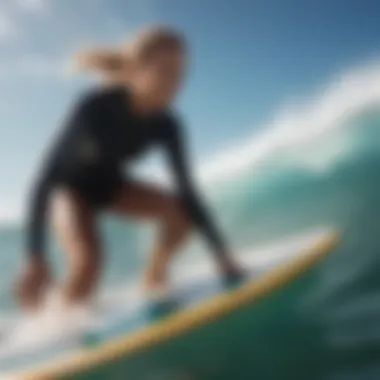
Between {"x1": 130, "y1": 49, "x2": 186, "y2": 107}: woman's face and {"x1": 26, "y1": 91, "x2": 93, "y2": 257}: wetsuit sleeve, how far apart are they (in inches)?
4.0

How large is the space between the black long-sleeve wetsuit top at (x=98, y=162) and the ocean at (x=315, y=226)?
Result: 31 mm

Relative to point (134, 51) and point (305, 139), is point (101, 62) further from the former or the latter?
point (305, 139)

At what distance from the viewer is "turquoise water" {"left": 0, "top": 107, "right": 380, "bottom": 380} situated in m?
1.58

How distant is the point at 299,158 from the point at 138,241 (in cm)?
33

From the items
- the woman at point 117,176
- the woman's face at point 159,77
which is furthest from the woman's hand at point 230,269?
the woman's face at point 159,77

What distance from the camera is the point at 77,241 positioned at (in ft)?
5.24

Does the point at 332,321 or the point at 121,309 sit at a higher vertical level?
the point at 121,309

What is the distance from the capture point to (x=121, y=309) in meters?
1.58

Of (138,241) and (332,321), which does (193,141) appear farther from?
(332,321)

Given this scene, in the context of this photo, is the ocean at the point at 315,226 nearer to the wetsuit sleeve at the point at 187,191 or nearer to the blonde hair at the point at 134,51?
the wetsuit sleeve at the point at 187,191

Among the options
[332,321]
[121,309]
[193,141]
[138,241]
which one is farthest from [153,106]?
[332,321]

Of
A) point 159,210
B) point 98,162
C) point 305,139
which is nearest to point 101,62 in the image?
point 98,162

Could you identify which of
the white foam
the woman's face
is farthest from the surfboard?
the woman's face

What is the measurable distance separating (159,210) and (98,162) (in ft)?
0.45
